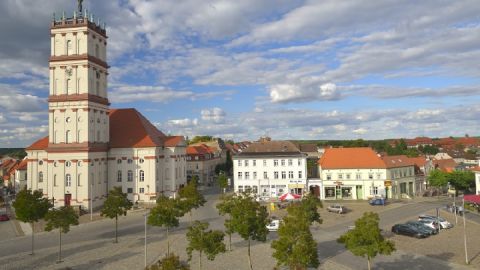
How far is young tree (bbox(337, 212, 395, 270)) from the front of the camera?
846 inches

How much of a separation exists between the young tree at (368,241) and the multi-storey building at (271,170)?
4319 cm

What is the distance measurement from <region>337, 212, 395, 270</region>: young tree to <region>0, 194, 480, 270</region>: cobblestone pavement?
523 centimetres

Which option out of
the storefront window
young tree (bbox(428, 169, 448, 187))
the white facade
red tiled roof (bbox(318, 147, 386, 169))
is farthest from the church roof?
young tree (bbox(428, 169, 448, 187))

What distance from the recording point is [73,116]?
56.3 metres

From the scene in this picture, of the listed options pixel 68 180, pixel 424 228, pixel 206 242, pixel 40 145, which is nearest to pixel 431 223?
pixel 424 228

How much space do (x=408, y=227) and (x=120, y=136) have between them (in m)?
44.5

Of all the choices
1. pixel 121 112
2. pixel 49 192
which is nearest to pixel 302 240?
Result: pixel 49 192

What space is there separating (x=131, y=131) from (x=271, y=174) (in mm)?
23612

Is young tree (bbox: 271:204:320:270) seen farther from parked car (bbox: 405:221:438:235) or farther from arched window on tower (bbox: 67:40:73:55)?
arched window on tower (bbox: 67:40:73:55)

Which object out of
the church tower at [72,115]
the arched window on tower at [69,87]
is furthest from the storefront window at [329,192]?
the arched window on tower at [69,87]

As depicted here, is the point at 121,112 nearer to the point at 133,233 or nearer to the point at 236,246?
the point at 133,233

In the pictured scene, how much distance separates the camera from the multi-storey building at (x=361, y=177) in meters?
63.3

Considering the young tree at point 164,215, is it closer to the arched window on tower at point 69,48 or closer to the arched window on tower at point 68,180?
the arched window on tower at point 68,180

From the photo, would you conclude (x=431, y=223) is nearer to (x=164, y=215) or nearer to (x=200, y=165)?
(x=164, y=215)
